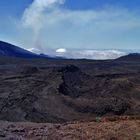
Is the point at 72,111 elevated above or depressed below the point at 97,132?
below

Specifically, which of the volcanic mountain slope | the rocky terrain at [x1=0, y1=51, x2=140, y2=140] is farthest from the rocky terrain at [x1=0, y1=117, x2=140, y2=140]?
the volcanic mountain slope

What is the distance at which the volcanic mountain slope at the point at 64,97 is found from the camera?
81.4 feet

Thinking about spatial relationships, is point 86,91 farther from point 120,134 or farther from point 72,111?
point 120,134

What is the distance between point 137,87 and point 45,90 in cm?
841

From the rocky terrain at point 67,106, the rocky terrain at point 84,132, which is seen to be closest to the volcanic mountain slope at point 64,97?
the rocky terrain at point 67,106

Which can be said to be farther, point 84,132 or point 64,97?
point 64,97

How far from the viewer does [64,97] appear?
94.4ft

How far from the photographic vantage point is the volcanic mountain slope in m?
24.8

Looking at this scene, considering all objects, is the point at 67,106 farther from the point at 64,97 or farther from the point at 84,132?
the point at 84,132

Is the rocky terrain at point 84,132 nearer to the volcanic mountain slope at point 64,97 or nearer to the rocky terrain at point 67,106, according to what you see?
the rocky terrain at point 67,106

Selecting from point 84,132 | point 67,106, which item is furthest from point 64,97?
point 84,132

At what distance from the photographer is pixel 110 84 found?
35.7 meters

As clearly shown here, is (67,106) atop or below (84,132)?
below

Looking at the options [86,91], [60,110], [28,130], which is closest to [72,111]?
[60,110]
